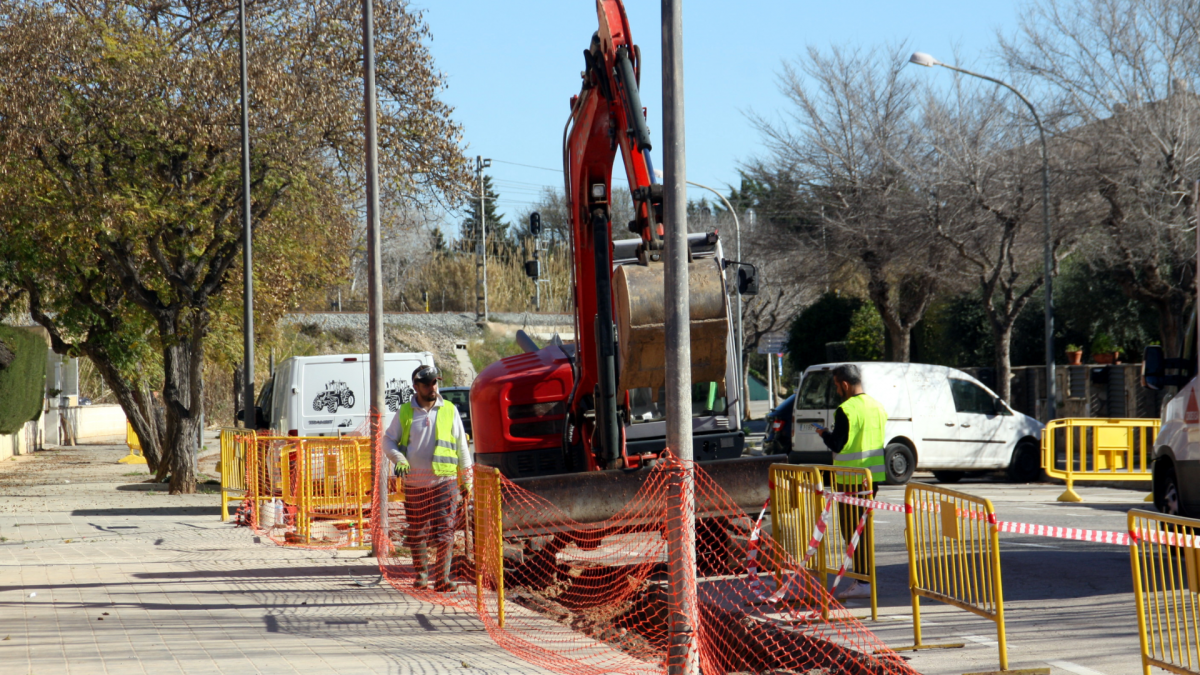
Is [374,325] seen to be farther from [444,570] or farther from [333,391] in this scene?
[333,391]

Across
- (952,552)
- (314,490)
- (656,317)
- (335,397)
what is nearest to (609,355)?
(656,317)

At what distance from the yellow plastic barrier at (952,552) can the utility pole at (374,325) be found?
566 cm

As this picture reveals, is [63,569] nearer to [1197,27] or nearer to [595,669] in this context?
[595,669]

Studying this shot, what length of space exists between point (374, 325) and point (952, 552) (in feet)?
22.0

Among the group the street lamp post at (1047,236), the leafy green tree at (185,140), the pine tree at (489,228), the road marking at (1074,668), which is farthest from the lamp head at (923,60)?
the pine tree at (489,228)

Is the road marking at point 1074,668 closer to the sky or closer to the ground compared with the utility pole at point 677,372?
closer to the ground

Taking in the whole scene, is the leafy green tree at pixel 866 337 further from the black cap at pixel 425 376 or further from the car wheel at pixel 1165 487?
the black cap at pixel 425 376

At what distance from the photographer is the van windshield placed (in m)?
20.1

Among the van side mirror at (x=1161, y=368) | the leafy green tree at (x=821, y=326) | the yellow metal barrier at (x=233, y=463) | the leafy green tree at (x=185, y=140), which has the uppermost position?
the leafy green tree at (x=185, y=140)

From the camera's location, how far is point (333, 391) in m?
18.0

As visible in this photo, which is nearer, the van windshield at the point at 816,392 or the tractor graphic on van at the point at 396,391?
the tractor graphic on van at the point at 396,391

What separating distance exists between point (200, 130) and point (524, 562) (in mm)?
11871

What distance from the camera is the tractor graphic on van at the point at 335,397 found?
1795 cm

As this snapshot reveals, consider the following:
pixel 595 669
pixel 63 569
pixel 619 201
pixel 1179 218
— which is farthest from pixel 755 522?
pixel 619 201
